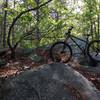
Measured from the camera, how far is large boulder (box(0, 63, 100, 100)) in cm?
609

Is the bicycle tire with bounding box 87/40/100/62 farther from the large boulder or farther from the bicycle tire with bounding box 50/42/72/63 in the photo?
the large boulder

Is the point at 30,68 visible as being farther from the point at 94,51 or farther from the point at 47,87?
the point at 94,51

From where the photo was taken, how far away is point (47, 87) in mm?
6332

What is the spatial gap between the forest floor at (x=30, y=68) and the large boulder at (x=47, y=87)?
125 centimetres

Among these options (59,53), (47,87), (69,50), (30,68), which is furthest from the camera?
(59,53)

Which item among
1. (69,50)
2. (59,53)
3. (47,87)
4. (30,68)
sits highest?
(69,50)

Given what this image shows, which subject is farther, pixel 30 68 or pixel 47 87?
pixel 30 68

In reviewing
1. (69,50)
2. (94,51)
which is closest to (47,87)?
(69,50)

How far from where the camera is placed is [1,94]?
6.19 m

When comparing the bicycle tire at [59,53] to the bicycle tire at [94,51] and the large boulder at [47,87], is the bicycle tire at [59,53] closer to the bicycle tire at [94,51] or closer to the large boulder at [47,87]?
the bicycle tire at [94,51]

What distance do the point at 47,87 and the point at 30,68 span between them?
266 cm

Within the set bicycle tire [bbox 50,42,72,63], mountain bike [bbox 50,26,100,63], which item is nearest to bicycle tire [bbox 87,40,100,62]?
mountain bike [bbox 50,26,100,63]

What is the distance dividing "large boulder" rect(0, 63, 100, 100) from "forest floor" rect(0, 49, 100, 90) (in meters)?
1.25

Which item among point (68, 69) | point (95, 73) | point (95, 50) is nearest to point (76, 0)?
point (95, 50)
